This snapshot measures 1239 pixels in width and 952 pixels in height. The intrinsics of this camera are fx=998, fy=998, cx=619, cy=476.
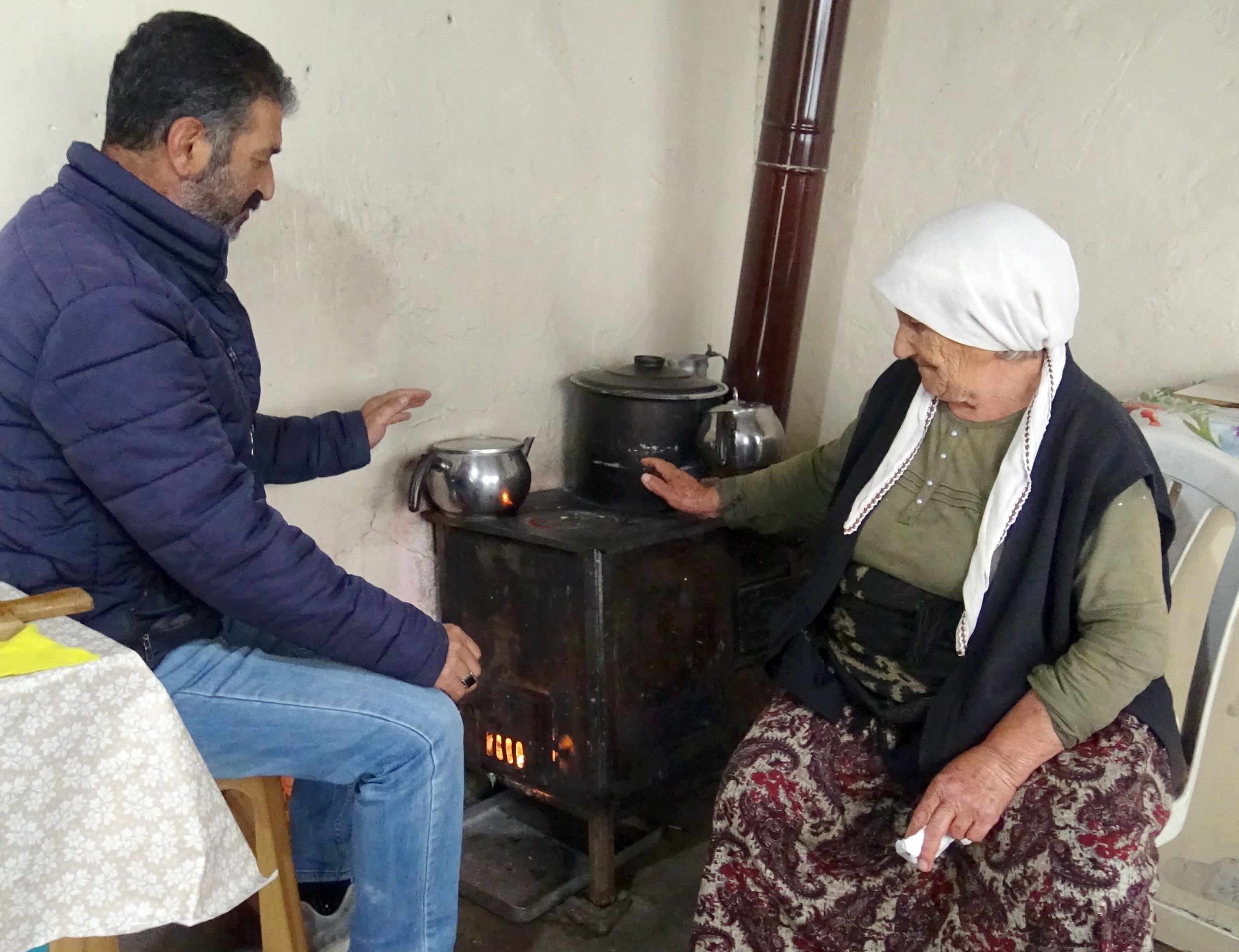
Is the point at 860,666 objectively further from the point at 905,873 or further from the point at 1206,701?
the point at 1206,701

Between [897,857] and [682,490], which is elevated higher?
[682,490]

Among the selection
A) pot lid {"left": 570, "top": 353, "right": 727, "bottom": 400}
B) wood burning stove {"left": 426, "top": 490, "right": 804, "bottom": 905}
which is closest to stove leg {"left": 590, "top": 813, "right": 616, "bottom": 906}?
wood burning stove {"left": 426, "top": 490, "right": 804, "bottom": 905}

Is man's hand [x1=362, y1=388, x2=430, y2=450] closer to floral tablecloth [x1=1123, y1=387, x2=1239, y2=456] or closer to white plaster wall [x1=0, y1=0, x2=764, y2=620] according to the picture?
white plaster wall [x1=0, y1=0, x2=764, y2=620]

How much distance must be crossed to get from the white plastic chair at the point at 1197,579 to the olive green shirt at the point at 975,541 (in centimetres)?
19

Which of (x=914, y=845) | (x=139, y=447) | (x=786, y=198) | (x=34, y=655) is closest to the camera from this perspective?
(x=34, y=655)

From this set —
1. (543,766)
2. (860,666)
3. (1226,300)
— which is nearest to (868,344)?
(1226,300)

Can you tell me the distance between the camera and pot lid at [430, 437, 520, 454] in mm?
1938

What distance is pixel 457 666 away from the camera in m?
1.43

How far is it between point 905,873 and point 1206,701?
21.3 inches

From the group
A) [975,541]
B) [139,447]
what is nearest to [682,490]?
[975,541]

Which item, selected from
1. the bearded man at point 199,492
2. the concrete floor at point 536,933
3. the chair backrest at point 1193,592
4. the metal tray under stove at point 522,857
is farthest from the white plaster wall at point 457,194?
the chair backrest at point 1193,592

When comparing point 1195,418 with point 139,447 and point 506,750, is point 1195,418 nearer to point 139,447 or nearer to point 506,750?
point 506,750

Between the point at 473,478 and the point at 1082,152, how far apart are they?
1429 millimetres

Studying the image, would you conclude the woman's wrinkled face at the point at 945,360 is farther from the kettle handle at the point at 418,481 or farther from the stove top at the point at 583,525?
the kettle handle at the point at 418,481
